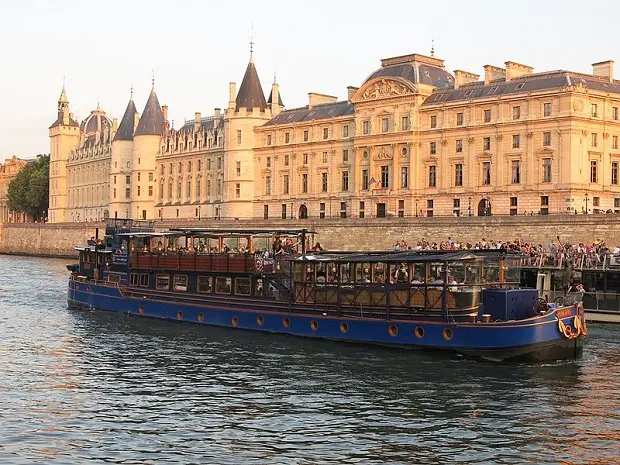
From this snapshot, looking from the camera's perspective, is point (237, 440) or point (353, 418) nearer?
point (237, 440)

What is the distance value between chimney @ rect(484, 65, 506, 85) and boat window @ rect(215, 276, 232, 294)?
53.2 m

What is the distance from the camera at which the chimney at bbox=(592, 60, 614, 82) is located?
90.7m

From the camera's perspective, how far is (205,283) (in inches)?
1927

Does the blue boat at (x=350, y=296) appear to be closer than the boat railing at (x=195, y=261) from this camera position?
Yes

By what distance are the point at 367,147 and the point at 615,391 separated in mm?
72897

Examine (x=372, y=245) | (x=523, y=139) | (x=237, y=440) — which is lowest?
(x=237, y=440)

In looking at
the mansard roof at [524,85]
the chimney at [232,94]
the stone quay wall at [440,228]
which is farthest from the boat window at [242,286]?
the chimney at [232,94]

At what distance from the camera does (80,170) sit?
164 metres

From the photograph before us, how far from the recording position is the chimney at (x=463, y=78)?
96938mm

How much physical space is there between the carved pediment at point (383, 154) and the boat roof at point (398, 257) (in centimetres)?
5671

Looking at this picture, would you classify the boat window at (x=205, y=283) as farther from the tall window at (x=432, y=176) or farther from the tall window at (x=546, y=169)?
the tall window at (x=432, y=176)

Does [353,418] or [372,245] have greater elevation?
[372,245]

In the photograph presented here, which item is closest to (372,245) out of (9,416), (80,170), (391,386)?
(391,386)

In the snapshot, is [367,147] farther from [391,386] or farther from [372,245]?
[391,386]
